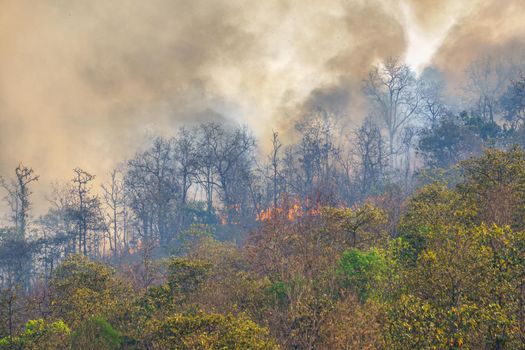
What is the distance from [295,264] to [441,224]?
1037 cm

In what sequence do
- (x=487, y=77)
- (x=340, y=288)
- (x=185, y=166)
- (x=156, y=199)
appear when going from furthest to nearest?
1. (x=487, y=77)
2. (x=185, y=166)
3. (x=156, y=199)
4. (x=340, y=288)

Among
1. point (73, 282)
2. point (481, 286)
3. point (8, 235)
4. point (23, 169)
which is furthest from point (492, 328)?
point (23, 169)

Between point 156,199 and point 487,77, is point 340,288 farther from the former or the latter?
point 487,77

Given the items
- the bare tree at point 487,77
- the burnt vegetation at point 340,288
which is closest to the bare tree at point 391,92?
the bare tree at point 487,77

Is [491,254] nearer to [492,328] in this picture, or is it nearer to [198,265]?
[492,328]

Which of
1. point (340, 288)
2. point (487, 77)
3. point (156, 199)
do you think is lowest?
point (340, 288)

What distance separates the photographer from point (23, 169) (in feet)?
266

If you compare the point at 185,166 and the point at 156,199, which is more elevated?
the point at 185,166

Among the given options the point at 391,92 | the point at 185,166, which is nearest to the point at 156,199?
the point at 185,166

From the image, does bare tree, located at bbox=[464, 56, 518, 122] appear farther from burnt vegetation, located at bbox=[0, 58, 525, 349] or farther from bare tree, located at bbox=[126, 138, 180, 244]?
bare tree, located at bbox=[126, 138, 180, 244]

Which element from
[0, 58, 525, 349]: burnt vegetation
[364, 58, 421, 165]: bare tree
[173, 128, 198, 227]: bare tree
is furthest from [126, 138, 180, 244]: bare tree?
[364, 58, 421, 165]: bare tree

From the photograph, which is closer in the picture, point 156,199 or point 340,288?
point 340,288

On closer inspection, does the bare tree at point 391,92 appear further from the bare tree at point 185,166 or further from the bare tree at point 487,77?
the bare tree at point 185,166

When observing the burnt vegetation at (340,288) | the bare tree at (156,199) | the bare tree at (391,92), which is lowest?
the burnt vegetation at (340,288)
